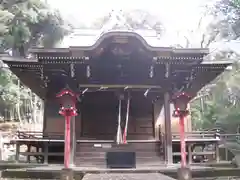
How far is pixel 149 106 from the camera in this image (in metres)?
11.8

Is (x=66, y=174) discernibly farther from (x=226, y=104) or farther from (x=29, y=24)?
(x=226, y=104)

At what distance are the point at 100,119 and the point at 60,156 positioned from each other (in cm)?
203

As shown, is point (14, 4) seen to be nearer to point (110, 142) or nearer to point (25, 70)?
point (25, 70)

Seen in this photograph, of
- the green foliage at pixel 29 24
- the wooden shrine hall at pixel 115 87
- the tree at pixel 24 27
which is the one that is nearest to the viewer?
the wooden shrine hall at pixel 115 87

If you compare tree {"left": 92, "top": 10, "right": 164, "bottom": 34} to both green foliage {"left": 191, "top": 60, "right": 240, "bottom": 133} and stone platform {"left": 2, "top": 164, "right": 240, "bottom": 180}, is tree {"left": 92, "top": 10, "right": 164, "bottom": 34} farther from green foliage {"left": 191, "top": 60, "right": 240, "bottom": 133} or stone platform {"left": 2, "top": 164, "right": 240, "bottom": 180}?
stone platform {"left": 2, "top": 164, "right": 240, "bottom": 180}

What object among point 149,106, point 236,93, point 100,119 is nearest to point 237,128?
point 236,93

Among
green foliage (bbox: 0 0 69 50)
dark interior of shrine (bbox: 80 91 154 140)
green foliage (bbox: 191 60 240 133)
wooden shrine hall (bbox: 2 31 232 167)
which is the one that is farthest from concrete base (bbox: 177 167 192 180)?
green foliage (bbox: 191 60 240 133)

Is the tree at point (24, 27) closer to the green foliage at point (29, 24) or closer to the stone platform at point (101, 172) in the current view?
the green foliage at point (29, 24)

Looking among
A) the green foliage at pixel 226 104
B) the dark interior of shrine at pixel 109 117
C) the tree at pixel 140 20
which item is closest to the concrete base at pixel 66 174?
the dark interior of shrine at pixel 109 117

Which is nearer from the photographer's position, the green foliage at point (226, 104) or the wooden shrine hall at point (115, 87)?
the wooden shrine hall at point (115, 87)

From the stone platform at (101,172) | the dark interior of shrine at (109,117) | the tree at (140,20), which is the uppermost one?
the tree at (140,20)

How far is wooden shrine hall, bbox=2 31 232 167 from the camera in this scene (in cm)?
927

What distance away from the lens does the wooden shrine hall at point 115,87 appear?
9.27 meters

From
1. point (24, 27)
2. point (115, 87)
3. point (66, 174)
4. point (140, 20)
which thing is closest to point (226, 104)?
point (115, 87)
